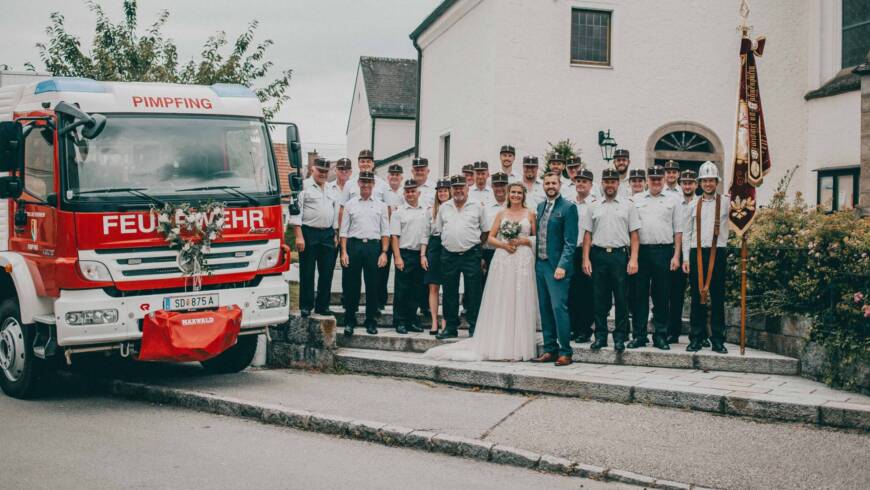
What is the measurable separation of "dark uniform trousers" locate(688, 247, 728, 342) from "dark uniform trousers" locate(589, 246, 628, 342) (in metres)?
0.74

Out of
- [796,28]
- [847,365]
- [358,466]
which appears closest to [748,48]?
[847,365]

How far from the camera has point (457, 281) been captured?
10.8m

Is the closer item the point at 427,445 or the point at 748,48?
the point at 427,445

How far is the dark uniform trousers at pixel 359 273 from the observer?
10922 mm

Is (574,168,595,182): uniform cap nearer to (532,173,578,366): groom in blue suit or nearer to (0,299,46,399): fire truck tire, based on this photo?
(532,173,578,366): groom in blue suit

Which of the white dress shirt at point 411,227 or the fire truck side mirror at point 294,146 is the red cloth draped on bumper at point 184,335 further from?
the white dress shirt at point 411,227

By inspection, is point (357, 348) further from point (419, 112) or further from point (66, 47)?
point (419, 112)

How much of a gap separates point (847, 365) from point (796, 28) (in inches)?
555

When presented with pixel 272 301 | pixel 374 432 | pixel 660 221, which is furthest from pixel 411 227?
pixel 374 432

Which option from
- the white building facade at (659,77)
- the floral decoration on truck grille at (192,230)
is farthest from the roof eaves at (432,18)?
the floral decoration on truck grille at (192,230)

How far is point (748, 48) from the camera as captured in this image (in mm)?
9875

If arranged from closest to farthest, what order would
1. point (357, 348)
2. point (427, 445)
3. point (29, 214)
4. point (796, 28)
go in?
1. point (427, 445)
2. point (29, 214)
3. point (357, 348)
4. point (796, 28)

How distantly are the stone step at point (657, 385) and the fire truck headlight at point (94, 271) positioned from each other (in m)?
3.00

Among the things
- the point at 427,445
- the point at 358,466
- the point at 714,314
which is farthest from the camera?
the point at 714,314
